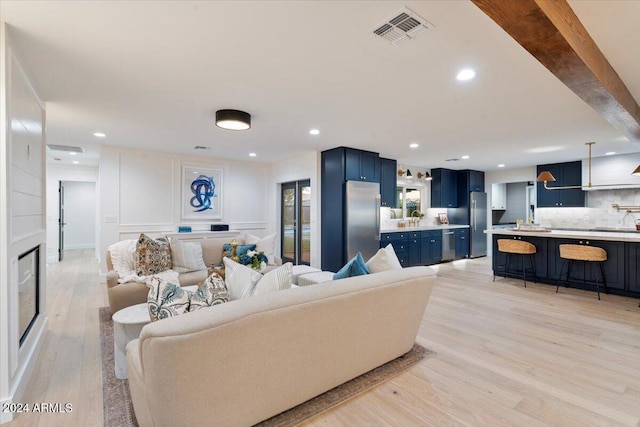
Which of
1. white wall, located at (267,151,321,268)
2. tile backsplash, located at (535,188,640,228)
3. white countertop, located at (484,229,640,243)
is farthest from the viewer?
tile backsplash, located at (535,188,640,228)

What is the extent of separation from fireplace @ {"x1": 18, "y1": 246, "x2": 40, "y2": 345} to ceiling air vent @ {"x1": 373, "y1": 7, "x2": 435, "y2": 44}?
3.20 m

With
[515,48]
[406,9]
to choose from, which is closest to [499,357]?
[515,48]

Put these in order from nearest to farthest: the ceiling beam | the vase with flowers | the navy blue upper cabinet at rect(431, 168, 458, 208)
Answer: the ceiling beam → the vase with flowers → the navy blue upper cabinet at rect(431, 168, 458, 208)

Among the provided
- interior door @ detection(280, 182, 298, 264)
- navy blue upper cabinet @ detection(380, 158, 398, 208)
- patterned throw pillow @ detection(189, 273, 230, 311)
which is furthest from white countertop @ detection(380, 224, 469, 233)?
patterned throw pillow @ detection(189, 273, 230, 311)

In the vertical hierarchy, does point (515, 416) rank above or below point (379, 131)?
below

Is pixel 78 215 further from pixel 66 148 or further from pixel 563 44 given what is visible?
pixel 563 44

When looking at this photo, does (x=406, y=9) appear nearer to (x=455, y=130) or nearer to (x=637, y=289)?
(x=455, y=130)

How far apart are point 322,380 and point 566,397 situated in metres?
1.71

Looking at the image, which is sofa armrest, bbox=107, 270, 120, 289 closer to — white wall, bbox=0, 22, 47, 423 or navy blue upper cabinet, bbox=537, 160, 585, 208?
white wall, bbox=0, 22, 47, 423

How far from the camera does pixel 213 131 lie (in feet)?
14.8

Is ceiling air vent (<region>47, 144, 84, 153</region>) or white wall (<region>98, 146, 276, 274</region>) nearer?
white wall (<region>98, 146, 276, 274</region>)

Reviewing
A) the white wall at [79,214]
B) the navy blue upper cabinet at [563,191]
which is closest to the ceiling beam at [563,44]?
the navy blue upper cabinet at [563,191]

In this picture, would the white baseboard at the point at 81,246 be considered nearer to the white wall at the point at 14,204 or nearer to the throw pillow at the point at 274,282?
the white wall at the point at 14,204

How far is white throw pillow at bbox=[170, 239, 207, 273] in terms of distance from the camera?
13.7 ft
